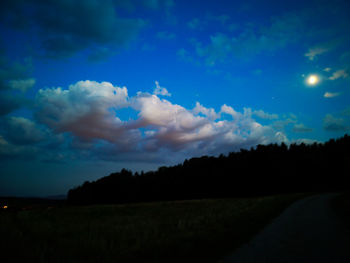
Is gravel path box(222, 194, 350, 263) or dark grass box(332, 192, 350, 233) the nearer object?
gravel path box(222, 194, 350, 263)

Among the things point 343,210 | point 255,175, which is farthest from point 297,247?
point 255,175

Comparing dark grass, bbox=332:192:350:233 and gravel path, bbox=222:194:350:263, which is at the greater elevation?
gravel path, bbox=222:194:350:263

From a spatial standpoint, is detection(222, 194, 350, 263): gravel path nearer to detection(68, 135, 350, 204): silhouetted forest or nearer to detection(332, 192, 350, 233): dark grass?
detection(332, 192, 350, 233): dark grass

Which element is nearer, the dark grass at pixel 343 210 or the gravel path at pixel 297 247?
the gravel path at pixel 297 247

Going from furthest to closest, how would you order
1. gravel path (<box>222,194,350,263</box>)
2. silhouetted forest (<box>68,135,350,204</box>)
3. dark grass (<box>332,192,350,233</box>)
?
silhouetted forest (<box>68,135,350,204</box>) < dark grass (<box>332,192,350,233</box>) < gravel path (<box>222,194,350,263</box>)

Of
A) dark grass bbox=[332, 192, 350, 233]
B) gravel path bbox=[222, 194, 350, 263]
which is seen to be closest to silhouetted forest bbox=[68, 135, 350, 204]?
dark grass bbox=[332, 192, 350, 233]

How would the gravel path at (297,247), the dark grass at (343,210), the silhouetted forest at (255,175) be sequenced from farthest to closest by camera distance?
1. the silhouetted forest at (255,175)
2. the dark grass at (343,210)
3. the gravel path at (297,247)

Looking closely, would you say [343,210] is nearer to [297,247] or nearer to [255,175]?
[297,247]

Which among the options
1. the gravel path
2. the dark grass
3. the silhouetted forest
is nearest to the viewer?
the gravel path

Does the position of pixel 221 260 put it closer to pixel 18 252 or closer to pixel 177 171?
pixel 18 252

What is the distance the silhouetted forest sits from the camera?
220 ft

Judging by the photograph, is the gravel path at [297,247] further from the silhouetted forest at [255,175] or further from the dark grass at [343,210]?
the silhouetted forest at [255,175]

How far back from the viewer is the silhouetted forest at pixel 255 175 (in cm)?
6719

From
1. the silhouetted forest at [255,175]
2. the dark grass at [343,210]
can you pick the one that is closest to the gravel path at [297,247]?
the dark grass at [343,210]
